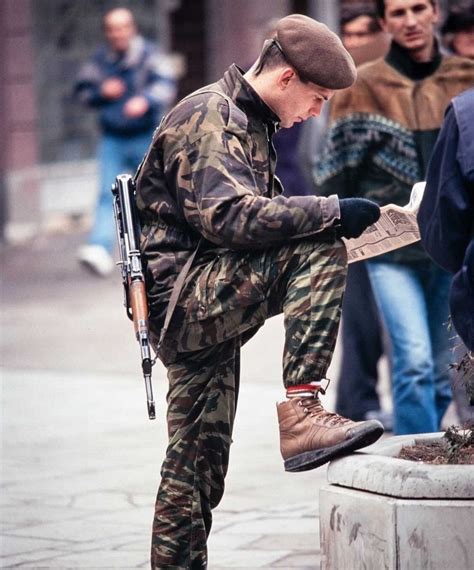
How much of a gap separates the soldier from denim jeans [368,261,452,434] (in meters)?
1.75

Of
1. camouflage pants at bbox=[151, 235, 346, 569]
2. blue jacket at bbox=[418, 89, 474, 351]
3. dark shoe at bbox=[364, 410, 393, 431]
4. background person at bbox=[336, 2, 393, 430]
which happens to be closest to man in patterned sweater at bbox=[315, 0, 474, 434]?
background person at bbox=[336, 2, 393, 430]

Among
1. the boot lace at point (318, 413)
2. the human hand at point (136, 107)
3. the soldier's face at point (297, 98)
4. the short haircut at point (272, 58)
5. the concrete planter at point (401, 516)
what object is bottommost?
the human hand at point (136, 107)

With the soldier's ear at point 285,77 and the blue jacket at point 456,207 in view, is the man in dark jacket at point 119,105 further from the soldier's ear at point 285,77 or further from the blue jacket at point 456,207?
the blue jacket at point 456,207

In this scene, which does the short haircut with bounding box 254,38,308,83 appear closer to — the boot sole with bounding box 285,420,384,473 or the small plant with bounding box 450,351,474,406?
the small plant with bounding box 450,351,474,406

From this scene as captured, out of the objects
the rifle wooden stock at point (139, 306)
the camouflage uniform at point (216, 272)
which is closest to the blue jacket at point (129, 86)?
the camouflage uniform at point (216, 272)

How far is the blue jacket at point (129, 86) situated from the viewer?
1345cm

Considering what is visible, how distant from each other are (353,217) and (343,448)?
64cm

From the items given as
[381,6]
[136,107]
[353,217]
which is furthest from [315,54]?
[136,107]

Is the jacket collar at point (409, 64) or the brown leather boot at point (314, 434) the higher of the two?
the jacket collar at point (409, 64)

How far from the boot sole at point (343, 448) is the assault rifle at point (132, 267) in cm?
48

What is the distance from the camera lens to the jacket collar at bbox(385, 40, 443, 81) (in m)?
6.78

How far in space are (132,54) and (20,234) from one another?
4493mm

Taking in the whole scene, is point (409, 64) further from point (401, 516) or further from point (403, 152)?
point (401, 516)

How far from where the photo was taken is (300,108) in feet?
15.4
